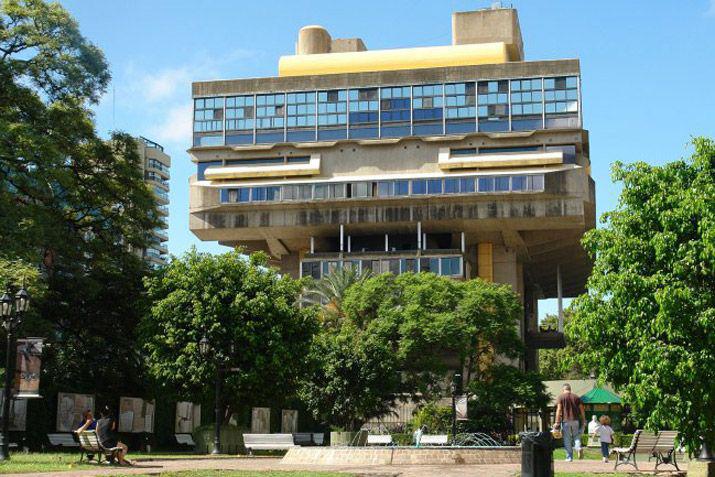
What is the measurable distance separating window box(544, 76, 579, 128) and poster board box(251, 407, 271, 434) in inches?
1403

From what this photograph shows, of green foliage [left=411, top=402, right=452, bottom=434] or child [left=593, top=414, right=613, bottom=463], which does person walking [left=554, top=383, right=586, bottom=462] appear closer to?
child [left=593, top=414, right=613, bottom=463]

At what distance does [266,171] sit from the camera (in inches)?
2872

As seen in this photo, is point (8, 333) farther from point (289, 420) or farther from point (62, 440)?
point (289, 420)

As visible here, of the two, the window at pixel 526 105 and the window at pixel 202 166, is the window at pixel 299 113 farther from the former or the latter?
the window at pixel 526 105

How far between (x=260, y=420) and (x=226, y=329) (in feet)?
33.8

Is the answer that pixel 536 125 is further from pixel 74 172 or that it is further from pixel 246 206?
pixel 74 172

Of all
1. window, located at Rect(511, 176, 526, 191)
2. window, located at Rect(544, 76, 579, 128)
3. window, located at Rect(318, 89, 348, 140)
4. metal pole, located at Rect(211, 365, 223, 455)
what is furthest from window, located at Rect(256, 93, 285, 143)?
metal pole, located at Rect(211, 365, 223, 455)

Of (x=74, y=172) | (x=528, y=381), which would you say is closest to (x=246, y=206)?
(x=528, y=381)

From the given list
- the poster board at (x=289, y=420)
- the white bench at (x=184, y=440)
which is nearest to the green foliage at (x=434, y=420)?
the poster board at (x=289, y=420)

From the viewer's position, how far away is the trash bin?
12.2 meters

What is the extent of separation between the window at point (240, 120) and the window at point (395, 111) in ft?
32.5

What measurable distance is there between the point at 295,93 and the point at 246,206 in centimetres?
951

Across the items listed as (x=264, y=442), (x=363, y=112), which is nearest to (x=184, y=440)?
(x=264, y=442)

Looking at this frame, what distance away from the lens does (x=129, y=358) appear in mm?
37844
